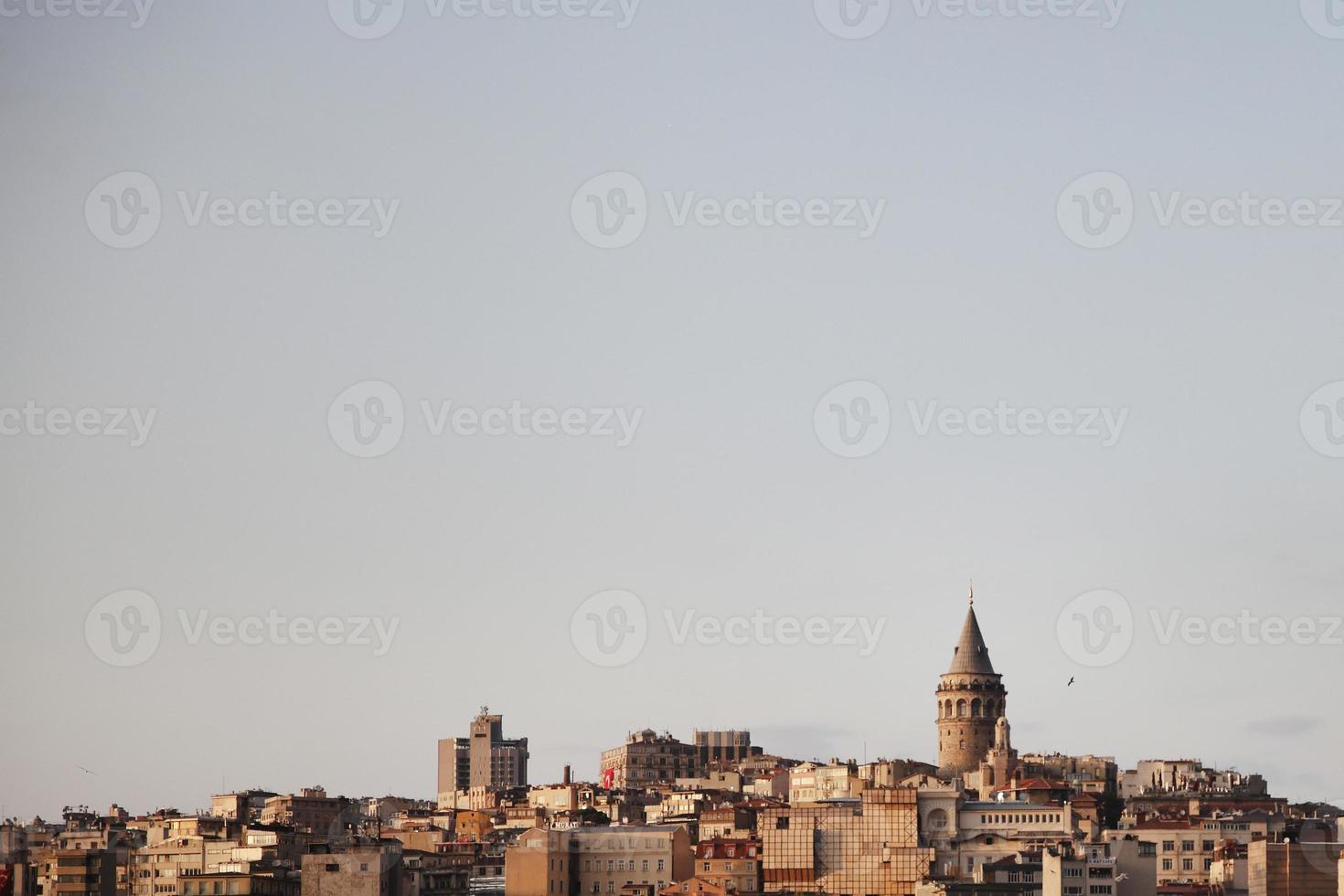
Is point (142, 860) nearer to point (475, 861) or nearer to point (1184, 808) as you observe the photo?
point (475, 861)

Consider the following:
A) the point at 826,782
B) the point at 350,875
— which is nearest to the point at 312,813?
the point at 826,782

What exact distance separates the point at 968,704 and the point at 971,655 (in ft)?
8.25

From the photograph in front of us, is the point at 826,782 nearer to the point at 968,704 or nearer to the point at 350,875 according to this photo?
the point at 968,704

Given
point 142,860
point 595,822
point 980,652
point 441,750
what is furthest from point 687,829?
point 441,750

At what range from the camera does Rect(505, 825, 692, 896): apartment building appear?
8138cm

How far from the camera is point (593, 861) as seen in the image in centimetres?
8356

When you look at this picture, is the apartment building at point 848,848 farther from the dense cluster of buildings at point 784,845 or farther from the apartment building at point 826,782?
the apartment building at point 826,782

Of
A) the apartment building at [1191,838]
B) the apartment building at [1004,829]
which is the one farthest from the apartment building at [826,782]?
the apartment building at [1191,838]

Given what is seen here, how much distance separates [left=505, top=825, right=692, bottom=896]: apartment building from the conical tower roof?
1771 inches

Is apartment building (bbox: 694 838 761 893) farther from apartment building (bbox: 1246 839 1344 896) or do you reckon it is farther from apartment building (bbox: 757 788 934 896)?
apartment building (bbox: 1246 839 1344 896)

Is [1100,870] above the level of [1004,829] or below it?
below

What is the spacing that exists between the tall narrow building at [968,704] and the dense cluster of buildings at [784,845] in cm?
1132

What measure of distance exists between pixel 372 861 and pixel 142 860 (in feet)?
42.0

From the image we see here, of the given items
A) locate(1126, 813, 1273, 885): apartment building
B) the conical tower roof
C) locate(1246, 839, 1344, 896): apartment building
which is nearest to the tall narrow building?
the conical tower roof
